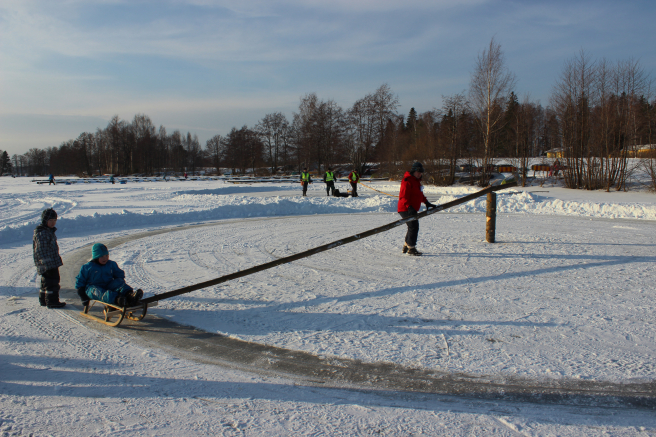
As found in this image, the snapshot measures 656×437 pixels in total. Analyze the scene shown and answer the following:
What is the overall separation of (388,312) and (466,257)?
369 cm

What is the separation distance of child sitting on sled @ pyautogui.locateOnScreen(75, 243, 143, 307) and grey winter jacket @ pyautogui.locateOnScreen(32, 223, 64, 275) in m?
0.79

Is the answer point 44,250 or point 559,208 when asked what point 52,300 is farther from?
point 559,208

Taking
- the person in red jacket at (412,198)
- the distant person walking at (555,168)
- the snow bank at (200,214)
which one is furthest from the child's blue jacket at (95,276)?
the distant person walking at (555,168)

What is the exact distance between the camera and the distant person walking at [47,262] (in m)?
5.21

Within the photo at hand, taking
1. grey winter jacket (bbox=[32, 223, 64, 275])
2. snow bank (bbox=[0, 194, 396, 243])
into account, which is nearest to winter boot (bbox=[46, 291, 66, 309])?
grey winter jacket (bbox=[32, 223, 64, 275])

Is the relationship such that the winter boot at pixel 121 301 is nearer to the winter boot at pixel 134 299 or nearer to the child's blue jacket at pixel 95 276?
the winter boot at pixel 134 299

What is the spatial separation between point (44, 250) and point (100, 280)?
1.19 metres

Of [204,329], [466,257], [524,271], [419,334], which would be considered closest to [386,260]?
[466,257]

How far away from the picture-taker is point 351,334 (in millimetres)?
4297

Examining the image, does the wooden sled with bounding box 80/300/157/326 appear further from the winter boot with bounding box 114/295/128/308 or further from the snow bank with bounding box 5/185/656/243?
the snow bank with bounding box 5/185/656/243

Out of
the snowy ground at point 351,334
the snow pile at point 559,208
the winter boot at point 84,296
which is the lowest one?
the snowy ground at point 351,334

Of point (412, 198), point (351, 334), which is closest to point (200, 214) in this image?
point (412, 198)

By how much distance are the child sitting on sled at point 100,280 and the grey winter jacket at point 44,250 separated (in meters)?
0.79

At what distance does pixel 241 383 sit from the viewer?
3307 millimetres
